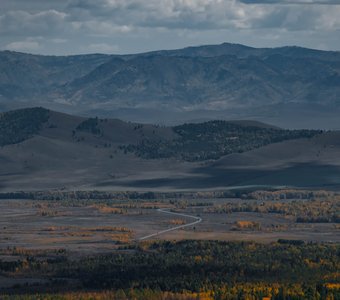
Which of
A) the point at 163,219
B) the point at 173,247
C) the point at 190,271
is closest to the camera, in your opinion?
the point at 190,271

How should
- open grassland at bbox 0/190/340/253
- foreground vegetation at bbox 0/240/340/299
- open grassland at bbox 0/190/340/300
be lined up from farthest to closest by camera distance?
open grassland at bbox 0/190/340/253
open grassland at bbox 0/190/340/300
foreground vegetation at bbox 0/240/340/299

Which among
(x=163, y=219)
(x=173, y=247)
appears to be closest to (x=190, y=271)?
(x=173, y=247)

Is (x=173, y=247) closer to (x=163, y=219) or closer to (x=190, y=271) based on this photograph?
(x=190, y=271)

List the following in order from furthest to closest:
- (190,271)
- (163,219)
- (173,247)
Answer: (163,219)
(173,247)
(190,271)

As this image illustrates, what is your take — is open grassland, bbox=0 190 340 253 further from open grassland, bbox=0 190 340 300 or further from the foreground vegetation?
the foreground vegetation

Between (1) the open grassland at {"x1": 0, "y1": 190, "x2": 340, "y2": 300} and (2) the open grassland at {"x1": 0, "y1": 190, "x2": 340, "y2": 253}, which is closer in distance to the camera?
(1) the open grassland at {"x1": 0, "y1": 190, "x2": 340, "y2": 300}

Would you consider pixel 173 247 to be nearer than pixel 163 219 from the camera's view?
Yes

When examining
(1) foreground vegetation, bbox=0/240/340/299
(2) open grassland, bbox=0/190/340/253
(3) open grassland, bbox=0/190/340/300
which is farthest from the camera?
(2) open grassland, bbox=0/190/340/253

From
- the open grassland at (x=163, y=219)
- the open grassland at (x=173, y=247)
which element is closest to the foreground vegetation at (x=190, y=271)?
the open grassland at (x=173, y=247)

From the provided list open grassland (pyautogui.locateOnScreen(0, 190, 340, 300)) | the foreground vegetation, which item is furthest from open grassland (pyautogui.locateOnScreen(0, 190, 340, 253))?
the foreground vegetation

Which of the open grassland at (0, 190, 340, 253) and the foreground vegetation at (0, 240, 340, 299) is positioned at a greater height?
the foreground vegetation at (0, 240, 340, 299)
